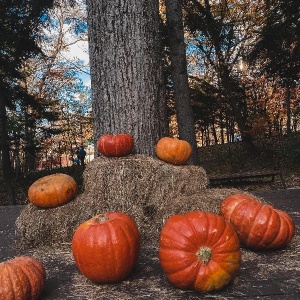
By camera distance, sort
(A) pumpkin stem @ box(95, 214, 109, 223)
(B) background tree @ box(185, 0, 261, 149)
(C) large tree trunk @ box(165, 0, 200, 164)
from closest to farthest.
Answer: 1. (A) pumpkin stem @ box(95, 214, 109, 223)
2. (C) large tree trunk @ box(165, 0, 200, 164)
3. (B) background tree @ box(185, 0, 261, 149)

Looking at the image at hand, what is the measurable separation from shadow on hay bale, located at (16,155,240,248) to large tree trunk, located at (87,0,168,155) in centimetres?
43

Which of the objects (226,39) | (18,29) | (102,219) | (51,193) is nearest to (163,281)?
(102,219)

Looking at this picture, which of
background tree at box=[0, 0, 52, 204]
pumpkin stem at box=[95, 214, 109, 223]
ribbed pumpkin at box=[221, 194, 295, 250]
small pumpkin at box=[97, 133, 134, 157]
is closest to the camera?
pumpkin stem at box=[95, 214, 109, 223]

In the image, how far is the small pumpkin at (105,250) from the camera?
232 cm

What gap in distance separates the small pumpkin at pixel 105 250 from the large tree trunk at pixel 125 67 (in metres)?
1.65

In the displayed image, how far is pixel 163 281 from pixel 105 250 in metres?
0.45

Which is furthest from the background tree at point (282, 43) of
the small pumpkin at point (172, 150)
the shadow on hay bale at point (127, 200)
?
the shadow on hay bale at point (127, 200)

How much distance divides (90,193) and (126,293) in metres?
1.55

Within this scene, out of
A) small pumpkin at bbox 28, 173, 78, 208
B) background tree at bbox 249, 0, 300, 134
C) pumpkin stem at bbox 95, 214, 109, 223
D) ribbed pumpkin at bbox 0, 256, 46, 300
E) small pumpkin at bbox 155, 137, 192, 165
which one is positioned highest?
background tree at bbox 249, 0, 300, 134

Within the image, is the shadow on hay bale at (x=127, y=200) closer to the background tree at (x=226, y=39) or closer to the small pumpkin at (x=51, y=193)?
the small pumpkin at (x=51, y=193)

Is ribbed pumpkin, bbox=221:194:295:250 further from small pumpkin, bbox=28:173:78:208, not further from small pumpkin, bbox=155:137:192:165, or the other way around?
small pumpkin, bbox=28:173:78:208

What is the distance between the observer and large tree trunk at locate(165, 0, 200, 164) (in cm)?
848

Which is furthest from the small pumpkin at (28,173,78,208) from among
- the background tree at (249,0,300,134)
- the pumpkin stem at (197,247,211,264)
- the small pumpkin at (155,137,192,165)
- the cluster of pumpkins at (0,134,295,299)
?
the background tree at (249,0,300,134)

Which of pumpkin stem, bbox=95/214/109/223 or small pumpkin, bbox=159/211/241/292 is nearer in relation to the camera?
small pumpkin, bbox=159/211/241/292
